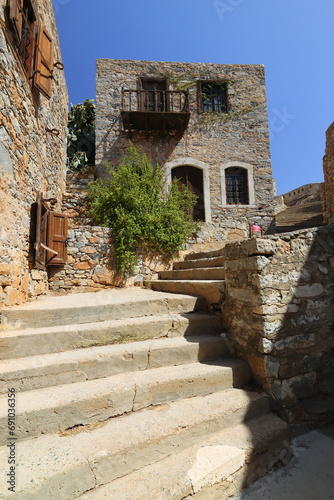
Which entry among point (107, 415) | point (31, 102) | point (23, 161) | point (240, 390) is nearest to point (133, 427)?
point (107, 415)

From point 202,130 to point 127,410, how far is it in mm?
9421

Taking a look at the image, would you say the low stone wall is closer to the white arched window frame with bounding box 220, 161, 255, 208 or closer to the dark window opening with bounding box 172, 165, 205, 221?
the dark window opening with bounding box 172, 165, 205, 221

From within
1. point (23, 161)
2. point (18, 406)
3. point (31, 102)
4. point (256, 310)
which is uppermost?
point (31, 102)

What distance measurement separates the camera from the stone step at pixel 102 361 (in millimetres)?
2041

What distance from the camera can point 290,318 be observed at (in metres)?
2.44

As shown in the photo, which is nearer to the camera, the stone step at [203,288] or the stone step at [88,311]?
the stone step at [88,311]

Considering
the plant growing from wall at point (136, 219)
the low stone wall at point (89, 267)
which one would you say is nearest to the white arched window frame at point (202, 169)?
the plant growing from wall at point (136, 219)

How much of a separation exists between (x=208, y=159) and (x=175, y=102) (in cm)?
247

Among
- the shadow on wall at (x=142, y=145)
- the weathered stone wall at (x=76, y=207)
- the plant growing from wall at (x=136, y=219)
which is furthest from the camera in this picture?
the shadow on wall at (x=142, y=145)

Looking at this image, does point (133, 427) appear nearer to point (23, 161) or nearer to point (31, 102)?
point (23, 161)

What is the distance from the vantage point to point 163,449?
1744mm

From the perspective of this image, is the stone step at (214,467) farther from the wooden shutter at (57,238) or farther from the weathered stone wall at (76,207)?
the weathered stone wall at (76,207)

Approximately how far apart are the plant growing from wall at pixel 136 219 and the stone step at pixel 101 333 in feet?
9.73

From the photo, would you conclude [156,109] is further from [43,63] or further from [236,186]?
[43,63]
